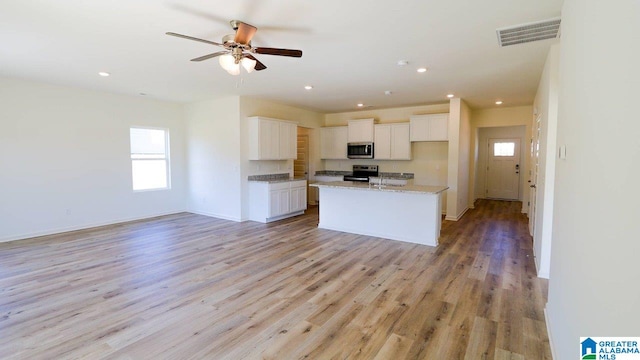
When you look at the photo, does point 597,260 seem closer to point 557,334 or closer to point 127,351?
point 557,334

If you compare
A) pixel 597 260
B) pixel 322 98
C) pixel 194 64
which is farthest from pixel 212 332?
pixel 322 98

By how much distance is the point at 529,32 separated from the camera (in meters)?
2.95

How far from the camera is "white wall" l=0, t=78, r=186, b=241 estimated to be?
195 inches

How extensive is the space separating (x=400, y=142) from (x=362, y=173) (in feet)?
4.50

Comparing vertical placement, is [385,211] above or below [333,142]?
below

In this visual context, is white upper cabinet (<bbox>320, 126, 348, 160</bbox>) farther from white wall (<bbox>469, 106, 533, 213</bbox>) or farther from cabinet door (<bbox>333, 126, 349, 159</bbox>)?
white wall (<bbox>469, 106, 533, 213</bbox>)

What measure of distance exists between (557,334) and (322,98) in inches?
212

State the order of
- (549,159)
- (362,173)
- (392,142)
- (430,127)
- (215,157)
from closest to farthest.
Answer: (549,159) < (215,157) < (430,127) < (392,142) < (362,173)

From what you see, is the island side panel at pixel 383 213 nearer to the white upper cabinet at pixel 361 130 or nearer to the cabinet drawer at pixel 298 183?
the cabinet drawer at pixel 298 183

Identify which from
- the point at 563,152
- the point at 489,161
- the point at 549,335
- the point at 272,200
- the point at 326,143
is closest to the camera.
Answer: the point at 563,152

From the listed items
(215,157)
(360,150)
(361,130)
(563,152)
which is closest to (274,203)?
(215,157)

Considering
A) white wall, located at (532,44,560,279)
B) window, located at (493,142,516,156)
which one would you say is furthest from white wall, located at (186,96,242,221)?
window, located at (493,142,516,156)

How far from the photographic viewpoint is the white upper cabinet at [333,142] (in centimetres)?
819

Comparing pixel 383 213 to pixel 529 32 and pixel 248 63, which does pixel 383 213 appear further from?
pixel 248 63
